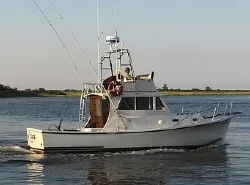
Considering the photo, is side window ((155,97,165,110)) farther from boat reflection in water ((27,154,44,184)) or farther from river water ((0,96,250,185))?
boat reflection in water ((27,154,44,184))

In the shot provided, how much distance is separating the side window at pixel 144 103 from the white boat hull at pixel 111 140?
1.10 m

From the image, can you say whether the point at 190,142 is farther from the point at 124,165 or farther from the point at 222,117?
the point at 124,165

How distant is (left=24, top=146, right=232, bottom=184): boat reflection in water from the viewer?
1842 cm

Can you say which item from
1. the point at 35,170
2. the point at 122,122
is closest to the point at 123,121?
the point at 122,122

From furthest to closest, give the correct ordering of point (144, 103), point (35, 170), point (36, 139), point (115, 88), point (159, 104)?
point (159, 104) → point (144, 103) → point (115, 88) → point (36, 139) → point (35, 170)

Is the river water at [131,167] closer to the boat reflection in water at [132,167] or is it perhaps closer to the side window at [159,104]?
the boat reflection in water at [132,167]

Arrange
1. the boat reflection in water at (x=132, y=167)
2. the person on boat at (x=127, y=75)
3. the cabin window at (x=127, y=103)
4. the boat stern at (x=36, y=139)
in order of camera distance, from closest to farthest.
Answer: the boat reflection in water at (x=132, y=167), the boat stern at (x=36, y=139), the cabin window at (x=127, y=103), the person on boat at (x=127, y=75)

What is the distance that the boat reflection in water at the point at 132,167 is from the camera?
18.4 m

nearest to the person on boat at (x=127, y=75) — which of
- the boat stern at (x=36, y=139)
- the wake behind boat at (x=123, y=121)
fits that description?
the wake behind boat at (x=123, y=121)

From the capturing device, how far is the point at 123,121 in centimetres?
2283

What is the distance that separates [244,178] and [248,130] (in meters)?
17.9

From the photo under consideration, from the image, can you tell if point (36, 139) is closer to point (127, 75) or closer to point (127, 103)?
point (127, 103)

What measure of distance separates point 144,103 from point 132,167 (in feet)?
11.8

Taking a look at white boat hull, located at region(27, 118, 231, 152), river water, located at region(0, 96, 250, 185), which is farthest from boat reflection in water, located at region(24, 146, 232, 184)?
white boat hull, located at region(27, 118, 231, 152)
